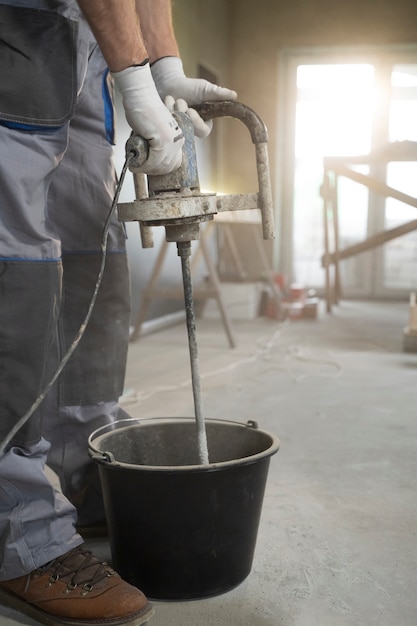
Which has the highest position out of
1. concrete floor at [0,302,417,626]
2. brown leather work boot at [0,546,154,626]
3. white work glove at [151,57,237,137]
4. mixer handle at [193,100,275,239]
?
white work glove at [151,57,237,137]

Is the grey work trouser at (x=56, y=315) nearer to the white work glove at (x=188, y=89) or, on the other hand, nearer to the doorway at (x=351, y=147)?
the white work glove at (x=188, y=89)

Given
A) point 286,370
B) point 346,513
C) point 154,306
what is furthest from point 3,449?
point 154,306

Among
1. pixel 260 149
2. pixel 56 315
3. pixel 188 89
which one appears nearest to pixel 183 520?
pixel 56 315

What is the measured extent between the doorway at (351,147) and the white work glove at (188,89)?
16.0 ft

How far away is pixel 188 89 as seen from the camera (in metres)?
1.28

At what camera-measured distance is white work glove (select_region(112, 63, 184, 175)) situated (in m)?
1.06

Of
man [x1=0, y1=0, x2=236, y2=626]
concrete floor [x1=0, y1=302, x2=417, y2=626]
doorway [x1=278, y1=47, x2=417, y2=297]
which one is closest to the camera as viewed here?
man [x1=0, y1=0, x2=236, y2=626]

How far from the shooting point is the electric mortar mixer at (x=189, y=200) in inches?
42.2

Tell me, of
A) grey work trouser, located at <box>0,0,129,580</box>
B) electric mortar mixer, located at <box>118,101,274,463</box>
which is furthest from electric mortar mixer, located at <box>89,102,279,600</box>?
grey work trouser, located at <box>0,0,129,580</box>

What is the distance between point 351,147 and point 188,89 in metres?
5.11

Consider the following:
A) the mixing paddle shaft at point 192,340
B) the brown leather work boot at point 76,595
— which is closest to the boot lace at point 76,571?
the brown leather work boot at point 76,595

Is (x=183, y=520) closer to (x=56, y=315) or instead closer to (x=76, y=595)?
(x=76, y=595)

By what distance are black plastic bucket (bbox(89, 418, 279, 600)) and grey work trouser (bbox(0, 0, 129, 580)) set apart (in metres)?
0.11

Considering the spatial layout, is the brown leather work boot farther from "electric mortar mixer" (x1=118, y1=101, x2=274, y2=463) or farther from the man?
"electric mortar mixer" (x1=118, y1=101, x2=274, y2=463)
